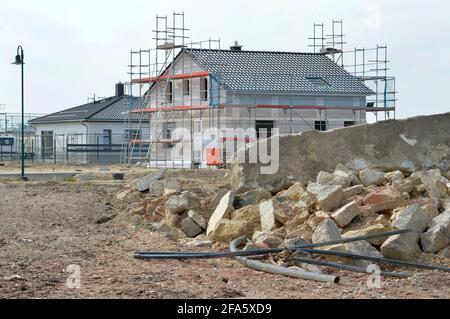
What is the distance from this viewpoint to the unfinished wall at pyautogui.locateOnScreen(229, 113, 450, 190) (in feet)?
54.0

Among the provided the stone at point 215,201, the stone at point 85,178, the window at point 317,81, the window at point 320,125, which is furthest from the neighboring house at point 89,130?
the stone at point 215,201

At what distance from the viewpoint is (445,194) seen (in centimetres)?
1435

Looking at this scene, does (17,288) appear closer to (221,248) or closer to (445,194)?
(221,248)

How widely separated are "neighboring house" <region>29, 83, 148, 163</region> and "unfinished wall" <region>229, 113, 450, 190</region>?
3349 centimetres

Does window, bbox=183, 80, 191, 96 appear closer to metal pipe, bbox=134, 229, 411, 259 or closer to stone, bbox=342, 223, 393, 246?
stone, bbox=342, 223, 393, 246

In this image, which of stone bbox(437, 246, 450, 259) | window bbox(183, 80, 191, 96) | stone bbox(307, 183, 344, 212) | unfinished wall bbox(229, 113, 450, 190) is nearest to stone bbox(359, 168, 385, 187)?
unfinished wall bbox(229, 113, 450, 190)

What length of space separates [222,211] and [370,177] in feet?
8.63

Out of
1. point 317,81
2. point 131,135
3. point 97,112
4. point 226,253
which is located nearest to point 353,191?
point 226,253

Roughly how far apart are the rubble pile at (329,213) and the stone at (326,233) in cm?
1

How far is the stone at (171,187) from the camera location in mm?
16844

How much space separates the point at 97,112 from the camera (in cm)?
5916

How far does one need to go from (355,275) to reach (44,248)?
4598 millimetres
